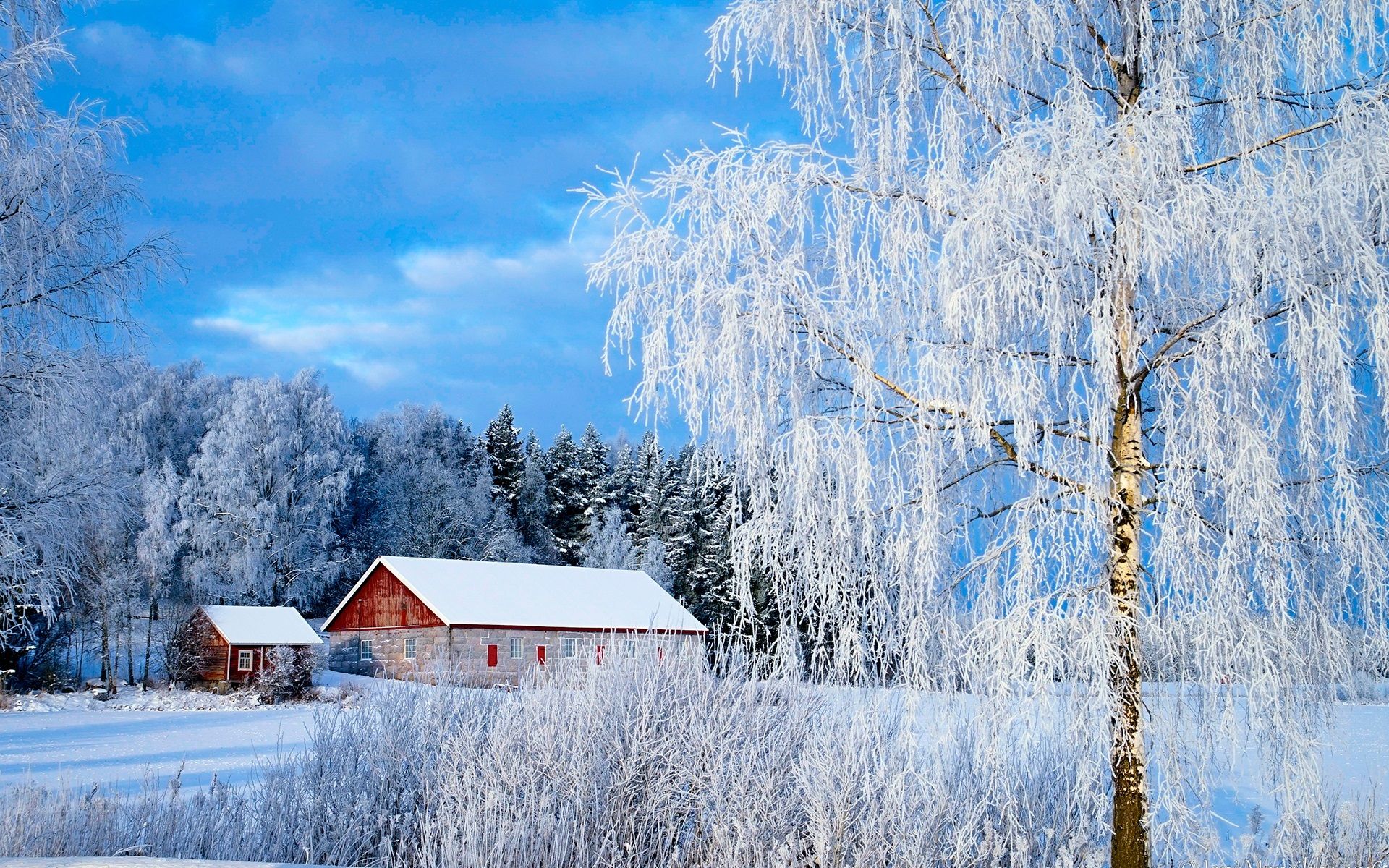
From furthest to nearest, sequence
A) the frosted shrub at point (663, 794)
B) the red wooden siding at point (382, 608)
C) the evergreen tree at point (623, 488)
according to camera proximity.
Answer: the evergreen tree at point (623, 488), the red wooden siding at point (382, 608), the frosted shrub at point (663, 794)

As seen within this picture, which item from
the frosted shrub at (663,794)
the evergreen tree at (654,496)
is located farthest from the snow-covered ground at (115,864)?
the evergreen tree at (654,496)

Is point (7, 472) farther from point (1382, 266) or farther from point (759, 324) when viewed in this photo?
point (1382, 266)

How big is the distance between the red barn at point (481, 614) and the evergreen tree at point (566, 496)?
59.1 feet

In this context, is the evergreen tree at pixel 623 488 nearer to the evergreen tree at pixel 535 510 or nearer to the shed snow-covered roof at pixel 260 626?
the evergreen tree at pixel 535 510

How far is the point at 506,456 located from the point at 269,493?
19012 millimetres

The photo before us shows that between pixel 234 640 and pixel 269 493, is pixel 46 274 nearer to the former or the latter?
pixel 234 640

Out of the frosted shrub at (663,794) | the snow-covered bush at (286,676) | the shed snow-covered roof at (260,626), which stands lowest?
the snow-covered bush at (286,676)

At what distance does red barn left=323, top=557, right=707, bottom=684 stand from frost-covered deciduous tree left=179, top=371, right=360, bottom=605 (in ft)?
15.1

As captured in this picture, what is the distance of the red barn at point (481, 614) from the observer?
33.0 m

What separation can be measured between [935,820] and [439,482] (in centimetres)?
4778

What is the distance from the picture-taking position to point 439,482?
51281mm

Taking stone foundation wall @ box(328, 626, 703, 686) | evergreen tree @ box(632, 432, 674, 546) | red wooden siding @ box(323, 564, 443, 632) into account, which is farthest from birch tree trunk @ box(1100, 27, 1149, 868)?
evergreen tree @ box(632, 432, 674, 546)

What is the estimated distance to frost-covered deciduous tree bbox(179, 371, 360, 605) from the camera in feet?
132

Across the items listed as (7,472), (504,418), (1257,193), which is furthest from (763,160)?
(504,418)
